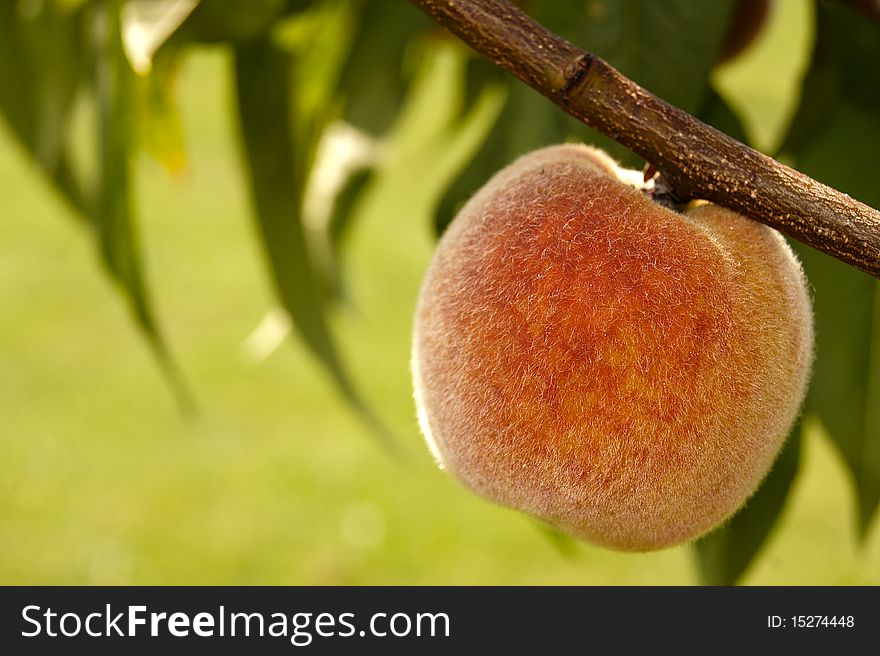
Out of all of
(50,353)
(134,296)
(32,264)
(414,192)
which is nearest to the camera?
(134,296)

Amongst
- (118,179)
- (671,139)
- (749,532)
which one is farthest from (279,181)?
(671,139)

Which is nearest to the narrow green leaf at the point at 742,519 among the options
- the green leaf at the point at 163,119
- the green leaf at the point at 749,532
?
the green leaf at the point at 749,532

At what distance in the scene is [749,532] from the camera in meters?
0.83

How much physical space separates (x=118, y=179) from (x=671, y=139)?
47cm

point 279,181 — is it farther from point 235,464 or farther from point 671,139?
point 235,464

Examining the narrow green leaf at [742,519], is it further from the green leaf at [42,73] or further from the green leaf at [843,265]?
the green leaf at [42,73]

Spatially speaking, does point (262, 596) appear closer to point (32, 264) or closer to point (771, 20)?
point (771, 20)

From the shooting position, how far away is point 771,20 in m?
0.95

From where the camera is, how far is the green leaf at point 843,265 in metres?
0.83

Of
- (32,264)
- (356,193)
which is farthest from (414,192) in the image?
(356,193)

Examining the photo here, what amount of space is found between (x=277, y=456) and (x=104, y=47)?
5.97 ft

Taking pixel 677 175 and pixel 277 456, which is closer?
pixel 677 175

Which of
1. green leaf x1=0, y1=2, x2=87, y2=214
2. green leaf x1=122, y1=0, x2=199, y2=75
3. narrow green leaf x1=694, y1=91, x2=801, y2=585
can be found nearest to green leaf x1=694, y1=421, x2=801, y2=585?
narrow green leaf x1=694, y1=91, x2=801, y2=585

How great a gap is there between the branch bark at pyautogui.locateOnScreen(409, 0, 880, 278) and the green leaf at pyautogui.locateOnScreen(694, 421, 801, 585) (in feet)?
1.38
